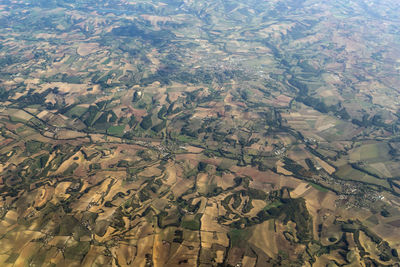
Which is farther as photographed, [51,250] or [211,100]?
[211,100]

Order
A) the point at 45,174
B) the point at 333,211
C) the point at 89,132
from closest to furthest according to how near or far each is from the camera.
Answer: the point at 333,211, the point at 45,174, the point at 89,132

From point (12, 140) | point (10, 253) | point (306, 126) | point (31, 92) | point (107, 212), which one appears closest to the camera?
point (10, 253)

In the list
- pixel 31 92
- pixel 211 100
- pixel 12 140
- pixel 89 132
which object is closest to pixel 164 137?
pixel 89 132

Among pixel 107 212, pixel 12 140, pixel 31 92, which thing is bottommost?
A: pixel 31 92

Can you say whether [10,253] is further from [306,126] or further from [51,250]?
[306,126]

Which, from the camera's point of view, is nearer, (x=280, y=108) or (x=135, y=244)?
(x=135, y=244)

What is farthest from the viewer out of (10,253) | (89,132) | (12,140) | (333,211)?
(89,132)

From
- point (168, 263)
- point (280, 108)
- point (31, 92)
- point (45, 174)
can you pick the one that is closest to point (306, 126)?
point (280, 108)

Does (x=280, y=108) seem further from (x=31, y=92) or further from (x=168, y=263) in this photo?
(x=31, y=92)

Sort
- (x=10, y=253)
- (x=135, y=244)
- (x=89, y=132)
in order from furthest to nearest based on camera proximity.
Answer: (x=89, y=132) → (x=135, y=244) → (x=10, y=253)

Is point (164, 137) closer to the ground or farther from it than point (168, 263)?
closer to the ground
